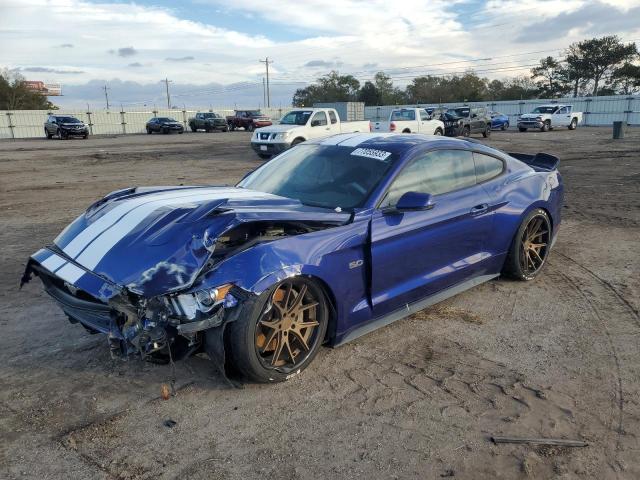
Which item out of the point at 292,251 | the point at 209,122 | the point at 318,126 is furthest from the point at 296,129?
the point at 209,122

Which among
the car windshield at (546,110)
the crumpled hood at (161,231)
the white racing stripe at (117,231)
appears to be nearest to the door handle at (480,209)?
the crumpled hood at (161,231)

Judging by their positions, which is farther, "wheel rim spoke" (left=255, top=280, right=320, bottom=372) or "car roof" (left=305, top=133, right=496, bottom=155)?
"car roof" (left=305, top=133, right=496, bottom=155)

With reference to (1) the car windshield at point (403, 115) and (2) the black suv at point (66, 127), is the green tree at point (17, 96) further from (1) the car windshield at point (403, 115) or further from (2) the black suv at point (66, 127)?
(1) the car windshield at point (403, 115)

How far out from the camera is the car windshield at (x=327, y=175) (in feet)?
13.6

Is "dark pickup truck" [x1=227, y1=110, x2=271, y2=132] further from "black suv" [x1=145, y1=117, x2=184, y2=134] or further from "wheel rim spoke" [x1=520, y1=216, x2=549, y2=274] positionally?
"wheel rim spoke" [x1=520, y1=216, x2=549, y2=274]

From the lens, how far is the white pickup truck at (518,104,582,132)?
35.3 metres

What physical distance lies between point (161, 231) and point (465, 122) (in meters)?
27.3

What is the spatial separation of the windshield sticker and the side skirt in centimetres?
122

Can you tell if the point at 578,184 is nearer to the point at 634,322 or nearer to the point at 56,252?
the point at 634,322

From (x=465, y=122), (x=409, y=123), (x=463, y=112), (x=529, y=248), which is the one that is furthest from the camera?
(x=463, y=112)

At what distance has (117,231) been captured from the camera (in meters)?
3.61

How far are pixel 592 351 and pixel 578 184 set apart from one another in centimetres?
931

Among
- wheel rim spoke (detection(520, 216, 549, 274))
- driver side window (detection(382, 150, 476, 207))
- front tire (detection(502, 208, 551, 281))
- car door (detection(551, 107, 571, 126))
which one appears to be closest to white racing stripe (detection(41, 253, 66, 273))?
driver side window (detection(382, 150, 476, 207))

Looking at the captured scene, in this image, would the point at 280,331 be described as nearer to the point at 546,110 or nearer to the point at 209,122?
the point at 546,110
